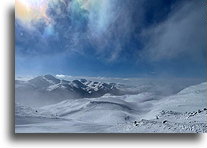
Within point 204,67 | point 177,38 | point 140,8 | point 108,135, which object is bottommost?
point 108,135

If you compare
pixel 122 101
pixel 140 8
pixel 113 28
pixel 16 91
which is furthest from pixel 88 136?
pixel 140 8

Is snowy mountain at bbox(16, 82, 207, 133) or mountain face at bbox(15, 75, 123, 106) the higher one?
mountain face at bbox(15, 75, 123, 106)

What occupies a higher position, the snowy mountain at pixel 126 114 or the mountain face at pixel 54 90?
the mountain face at pixel 54 90

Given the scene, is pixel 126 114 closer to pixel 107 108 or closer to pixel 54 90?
pixel 107 108

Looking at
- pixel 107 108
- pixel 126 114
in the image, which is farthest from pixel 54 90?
pixel 126 114

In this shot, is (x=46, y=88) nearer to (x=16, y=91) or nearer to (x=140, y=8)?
(x=16, y=91)
